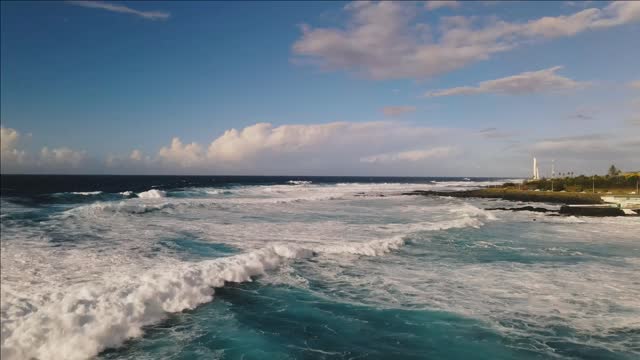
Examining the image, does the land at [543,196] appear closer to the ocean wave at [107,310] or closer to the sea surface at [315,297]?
the sea surface at [315,297]

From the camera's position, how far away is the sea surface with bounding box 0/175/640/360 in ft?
29.7

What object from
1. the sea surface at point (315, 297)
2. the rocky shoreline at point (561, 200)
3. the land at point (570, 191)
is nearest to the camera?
the sea surface at point (315, 297)

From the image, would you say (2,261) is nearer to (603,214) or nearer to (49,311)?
(49,311)

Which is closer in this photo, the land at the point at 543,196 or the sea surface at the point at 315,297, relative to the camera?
the sea surface at the point at 315,297

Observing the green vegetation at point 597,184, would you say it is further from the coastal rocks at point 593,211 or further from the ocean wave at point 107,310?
the ocean wave at point 107,310

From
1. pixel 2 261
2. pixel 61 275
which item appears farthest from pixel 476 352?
pixel 2 261

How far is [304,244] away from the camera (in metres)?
21.0

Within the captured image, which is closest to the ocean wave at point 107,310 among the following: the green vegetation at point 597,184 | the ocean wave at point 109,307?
the ocean wave at point 109,307

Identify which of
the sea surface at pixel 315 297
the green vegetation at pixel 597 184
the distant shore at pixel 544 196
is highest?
the green vegetation at pixel 597 184

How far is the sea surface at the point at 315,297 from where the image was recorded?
9.05 m

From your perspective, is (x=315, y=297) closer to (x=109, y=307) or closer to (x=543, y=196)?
(x=109, y=307)

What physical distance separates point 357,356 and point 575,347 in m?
4.66

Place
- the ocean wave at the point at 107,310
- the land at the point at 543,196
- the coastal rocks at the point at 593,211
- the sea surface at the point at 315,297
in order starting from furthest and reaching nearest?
the land at the point at 543,196, the coastal rocks at the point at 593,211, the sea surface at the point at 315,297, the ocean wave at the point at 107,310

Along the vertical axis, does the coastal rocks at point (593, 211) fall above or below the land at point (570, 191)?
below
